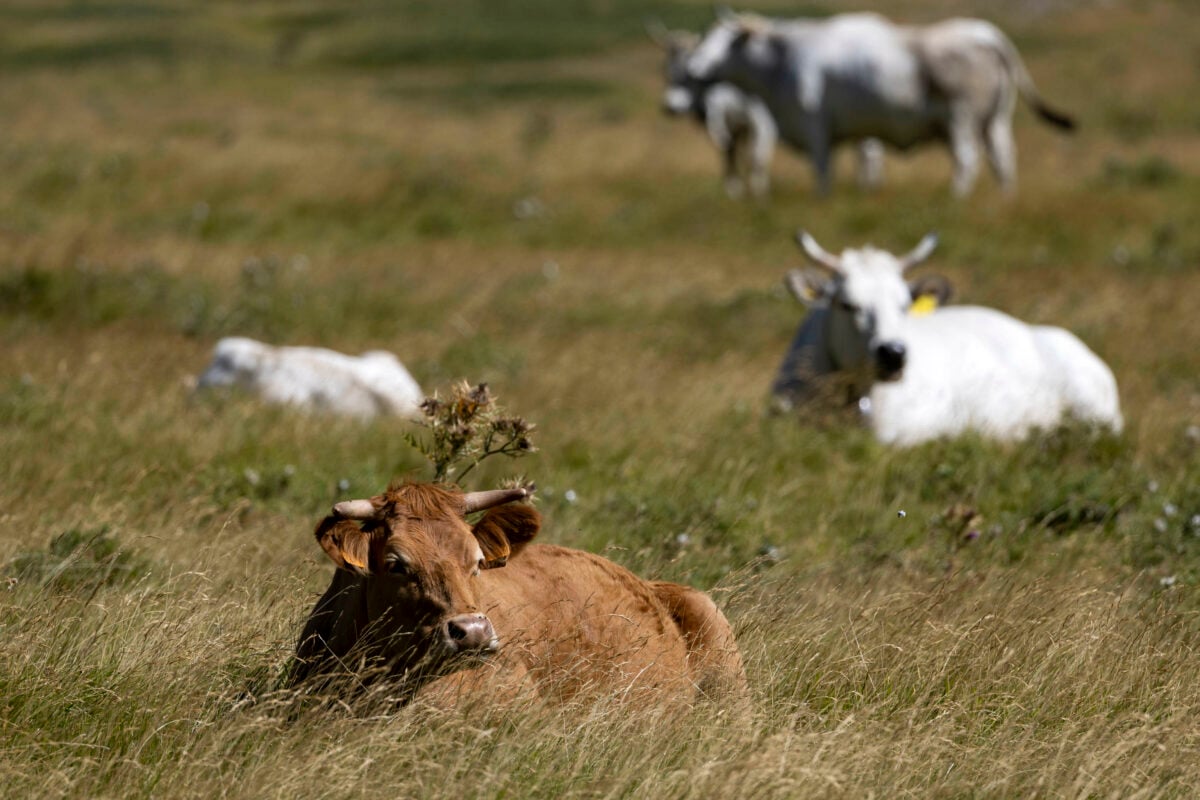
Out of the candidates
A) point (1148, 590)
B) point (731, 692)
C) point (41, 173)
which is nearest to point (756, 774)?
point (731, 692)

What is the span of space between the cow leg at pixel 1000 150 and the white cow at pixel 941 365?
380 inches

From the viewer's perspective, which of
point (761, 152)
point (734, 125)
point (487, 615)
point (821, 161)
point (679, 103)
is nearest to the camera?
point (487, 615)

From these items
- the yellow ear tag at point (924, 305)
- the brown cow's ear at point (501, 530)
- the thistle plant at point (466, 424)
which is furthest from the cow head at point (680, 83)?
the brown cow's ear at point (501, 530)

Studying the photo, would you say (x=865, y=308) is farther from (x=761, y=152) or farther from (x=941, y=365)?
(x=761, y=152)

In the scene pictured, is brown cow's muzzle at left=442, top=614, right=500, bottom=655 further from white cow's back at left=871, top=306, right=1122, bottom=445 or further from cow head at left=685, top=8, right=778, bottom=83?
cow head at left=685, top=8, right=778, bottom=83

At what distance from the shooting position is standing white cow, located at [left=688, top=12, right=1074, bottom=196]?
20.0 metres

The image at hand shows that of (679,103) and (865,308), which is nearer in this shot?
(865,308)

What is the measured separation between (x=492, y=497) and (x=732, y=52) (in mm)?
17746

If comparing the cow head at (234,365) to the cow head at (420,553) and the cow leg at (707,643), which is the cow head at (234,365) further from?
the cow head at (420,553)

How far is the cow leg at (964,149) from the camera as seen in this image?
19.6m

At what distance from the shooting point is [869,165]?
854 inches

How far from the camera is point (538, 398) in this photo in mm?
9672

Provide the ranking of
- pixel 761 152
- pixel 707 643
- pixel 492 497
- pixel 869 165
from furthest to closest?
pixel 761 152 < pixel 869 165 < pixel 707 643 < pixel 492 497

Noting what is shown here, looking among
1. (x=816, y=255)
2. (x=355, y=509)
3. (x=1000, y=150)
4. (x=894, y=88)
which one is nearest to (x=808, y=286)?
(x=816, y=255)
